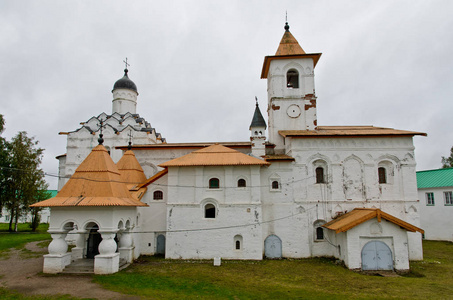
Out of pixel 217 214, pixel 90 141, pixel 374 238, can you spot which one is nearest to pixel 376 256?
pixel 374 238

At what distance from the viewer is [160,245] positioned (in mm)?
17812

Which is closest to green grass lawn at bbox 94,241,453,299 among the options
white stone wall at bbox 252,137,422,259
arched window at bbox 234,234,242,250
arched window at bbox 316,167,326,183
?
arched window at bbox 234,234,242,250

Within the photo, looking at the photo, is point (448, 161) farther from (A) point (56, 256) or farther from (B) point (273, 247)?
(A) point (56, 256)

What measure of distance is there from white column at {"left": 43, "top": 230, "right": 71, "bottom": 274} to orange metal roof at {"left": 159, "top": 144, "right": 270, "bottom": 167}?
246 inches

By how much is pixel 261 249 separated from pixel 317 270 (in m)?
3.25

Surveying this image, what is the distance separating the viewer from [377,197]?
17797 mm

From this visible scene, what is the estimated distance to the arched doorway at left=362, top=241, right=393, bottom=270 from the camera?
14.6 meters

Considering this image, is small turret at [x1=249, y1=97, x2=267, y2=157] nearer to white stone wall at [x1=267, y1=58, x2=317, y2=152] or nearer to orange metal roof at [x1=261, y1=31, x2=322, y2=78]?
white stone wall at [x1=267, y1=58, x2=317, y2=152]

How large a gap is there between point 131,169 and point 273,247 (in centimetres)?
1037

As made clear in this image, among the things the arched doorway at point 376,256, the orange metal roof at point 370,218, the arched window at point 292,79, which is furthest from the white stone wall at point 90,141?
the arched doorway at point 376,256

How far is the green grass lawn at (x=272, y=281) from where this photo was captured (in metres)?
10.9

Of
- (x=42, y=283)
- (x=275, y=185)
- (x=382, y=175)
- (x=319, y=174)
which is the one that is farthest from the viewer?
(x=319, y=174)

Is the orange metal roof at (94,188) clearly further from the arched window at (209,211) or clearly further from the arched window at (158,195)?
the arched window at (209,211)

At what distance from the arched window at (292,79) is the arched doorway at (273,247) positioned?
1124 cm
